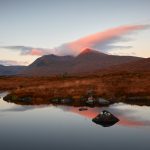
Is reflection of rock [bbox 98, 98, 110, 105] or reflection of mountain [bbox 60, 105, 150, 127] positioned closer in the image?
reflection of mountain [bbox 60, 105, 150, 127]

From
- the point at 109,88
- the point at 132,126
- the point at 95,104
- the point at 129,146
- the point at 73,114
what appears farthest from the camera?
the point at 109,88

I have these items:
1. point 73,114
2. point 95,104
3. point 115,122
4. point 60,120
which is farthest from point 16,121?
point 95,104

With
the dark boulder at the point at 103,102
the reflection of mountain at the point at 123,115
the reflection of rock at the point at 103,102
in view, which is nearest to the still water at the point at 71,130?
the reflection of mountain at the point at 123,115

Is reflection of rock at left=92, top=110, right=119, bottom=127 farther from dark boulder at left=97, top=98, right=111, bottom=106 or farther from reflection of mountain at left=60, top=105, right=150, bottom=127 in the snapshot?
dark boulder at left=97, top=98, right=111, bottom=106

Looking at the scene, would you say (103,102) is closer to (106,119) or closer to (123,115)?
(123,115)

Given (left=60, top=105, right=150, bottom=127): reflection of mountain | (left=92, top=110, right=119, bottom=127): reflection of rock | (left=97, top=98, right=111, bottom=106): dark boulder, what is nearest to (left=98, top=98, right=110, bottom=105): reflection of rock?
(left=97, top=98, right=111, bottom=106): dark boulder

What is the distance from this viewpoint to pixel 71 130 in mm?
35250

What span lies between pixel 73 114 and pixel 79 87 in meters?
29.1

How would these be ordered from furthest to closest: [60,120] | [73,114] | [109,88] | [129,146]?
[109,88]
[73,114]
[60,120]
[129,146]

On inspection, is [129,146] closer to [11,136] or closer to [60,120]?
[11,136]

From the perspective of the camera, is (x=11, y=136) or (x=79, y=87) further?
(x=79, y=87)

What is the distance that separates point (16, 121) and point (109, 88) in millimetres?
33743

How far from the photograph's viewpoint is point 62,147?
1118 inches

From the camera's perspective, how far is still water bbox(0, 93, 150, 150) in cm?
2888
